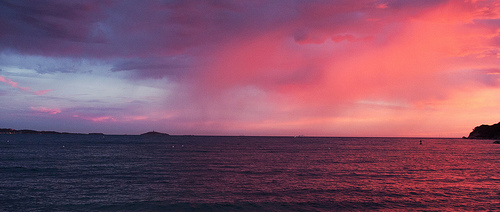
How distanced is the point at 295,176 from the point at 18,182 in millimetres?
34834

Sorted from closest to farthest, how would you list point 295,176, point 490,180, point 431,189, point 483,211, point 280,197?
1. point 483,211
2. point 280,197
3. point 431,189
4. point 490,180
5. point 295,176

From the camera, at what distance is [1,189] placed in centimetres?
3086

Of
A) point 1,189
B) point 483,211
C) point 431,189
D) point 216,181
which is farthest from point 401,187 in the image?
point 1,189

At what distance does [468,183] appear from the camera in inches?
1448

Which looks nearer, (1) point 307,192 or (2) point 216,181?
(1) point 307,192

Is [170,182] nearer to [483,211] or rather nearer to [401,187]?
[401,187]

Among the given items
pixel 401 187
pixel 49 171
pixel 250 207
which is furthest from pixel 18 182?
pixel 401 187

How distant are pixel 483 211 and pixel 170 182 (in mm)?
31286

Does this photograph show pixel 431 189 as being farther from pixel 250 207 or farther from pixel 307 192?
pixel 250 207

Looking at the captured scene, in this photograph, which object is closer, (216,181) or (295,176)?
(216,181)

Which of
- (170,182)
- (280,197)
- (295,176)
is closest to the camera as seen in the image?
(280,197)

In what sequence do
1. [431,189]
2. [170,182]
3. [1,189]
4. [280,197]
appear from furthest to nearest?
[170,182]
[431,189]
[1,189]
[280,197]

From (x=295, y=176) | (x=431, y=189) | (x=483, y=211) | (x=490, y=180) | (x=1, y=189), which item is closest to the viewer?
(x=483, y=211)

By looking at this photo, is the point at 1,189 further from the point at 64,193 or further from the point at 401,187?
the point at 401,187
